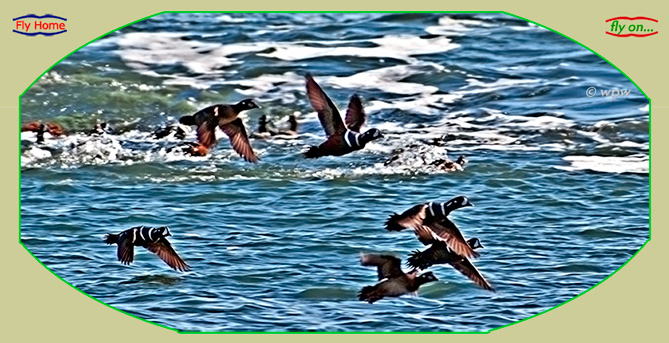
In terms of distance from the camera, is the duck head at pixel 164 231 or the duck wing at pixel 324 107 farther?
the duck head at pixel 164 231

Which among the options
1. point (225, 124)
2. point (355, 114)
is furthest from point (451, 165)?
point (225, 124)

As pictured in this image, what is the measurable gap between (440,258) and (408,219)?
1.19 feet

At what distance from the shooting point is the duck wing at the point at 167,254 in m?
11.6

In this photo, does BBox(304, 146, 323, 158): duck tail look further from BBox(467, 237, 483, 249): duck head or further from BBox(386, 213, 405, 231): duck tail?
BBox(467, 237, 483, 249): duck head

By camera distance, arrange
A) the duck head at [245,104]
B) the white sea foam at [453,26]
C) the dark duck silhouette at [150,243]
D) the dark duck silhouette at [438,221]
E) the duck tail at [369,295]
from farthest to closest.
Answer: the white sea foam at [453,26], the dark duck silhouette at [150,243], the duck head at [245,104], the duck tail at [369,295], the dark duck silhouette at [438,221]

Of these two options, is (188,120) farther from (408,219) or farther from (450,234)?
(450,234)

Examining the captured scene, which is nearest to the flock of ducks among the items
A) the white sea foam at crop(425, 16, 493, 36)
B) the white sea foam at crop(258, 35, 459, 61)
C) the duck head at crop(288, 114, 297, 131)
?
the duck head at crop(288, 114, 297, 131)

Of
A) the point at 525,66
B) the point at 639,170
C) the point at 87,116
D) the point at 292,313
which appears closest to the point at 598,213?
the point at 639,170

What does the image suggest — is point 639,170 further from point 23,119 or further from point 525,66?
point 23,119

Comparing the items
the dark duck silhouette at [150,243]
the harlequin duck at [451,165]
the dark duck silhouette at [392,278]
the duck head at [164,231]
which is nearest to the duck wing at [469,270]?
the dark duck silhouette at [392,278]

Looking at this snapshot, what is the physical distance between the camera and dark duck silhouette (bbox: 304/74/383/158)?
11148mm

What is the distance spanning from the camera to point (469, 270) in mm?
11250

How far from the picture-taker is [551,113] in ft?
39.5

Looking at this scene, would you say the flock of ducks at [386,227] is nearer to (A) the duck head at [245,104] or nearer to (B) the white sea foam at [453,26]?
(A) the duck head at [245,104]
